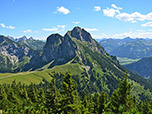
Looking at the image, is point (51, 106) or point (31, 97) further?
point (31, 97)

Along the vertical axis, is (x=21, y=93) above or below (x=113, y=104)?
below

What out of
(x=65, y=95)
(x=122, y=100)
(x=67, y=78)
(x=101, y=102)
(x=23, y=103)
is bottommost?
(x=23, y=103)

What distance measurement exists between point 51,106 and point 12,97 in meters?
66.4

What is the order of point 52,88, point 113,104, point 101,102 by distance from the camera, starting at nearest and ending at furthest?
point 113,104, point 52,88, point 101,102

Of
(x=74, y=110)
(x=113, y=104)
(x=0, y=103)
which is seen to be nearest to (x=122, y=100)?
(x=113, y=104)

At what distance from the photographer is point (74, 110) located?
28.5 metres

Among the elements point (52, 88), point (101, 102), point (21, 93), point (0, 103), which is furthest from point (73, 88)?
point (21, 93)

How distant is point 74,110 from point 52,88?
9.91 m

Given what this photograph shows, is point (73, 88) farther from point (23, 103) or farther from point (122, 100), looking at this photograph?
point (23, 103)

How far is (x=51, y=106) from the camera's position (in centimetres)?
3656

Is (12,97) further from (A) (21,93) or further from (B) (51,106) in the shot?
(B) (51,106)

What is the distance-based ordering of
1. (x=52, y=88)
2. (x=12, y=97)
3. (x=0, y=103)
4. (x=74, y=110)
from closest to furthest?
(x=74, y=110) → (x=52, y=88) → (x=0, y=103) → (x=12, y=97)

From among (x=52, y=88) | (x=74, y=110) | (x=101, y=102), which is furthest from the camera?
(x=101, y=102)

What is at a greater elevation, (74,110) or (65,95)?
(65,95)
